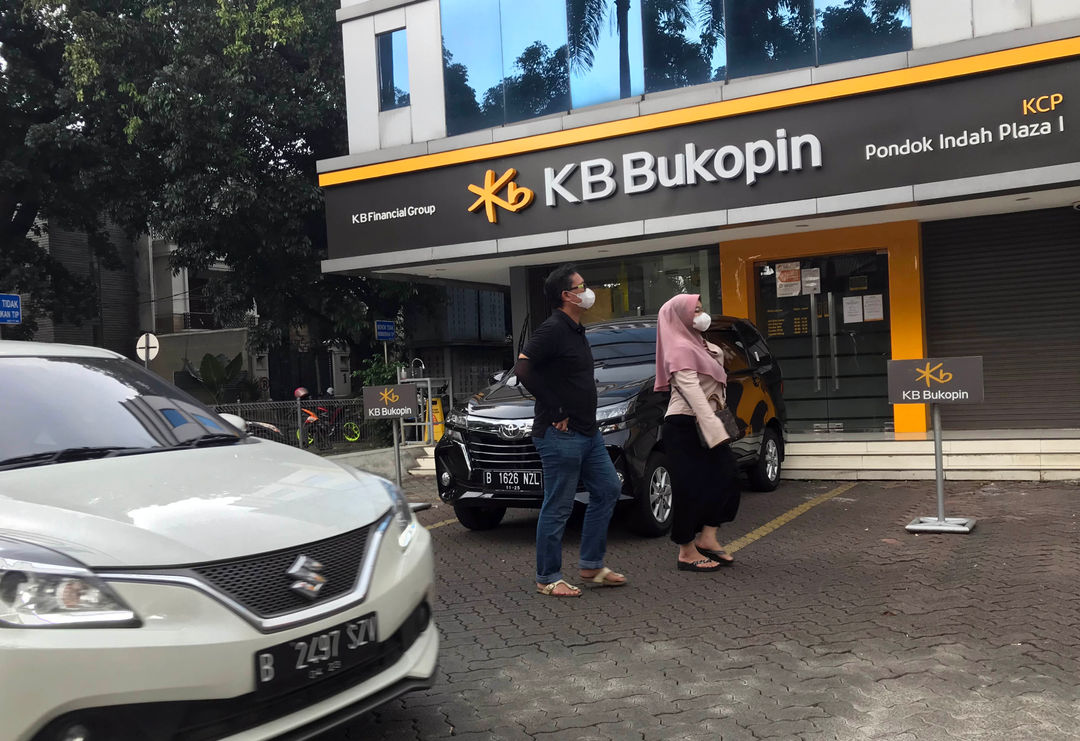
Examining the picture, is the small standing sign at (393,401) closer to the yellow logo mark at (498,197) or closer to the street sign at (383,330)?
the yellow logo mark at (498,197)

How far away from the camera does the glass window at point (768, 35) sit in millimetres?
11398

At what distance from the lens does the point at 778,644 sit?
4555mm

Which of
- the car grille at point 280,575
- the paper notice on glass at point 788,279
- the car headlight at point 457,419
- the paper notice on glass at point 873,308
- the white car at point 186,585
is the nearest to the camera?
the white car at point 186,585

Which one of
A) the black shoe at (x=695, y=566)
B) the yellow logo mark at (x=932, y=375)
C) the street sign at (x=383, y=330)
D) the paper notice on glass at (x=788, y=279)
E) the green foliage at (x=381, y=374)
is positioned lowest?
the black shoe at (x=695, y=566)

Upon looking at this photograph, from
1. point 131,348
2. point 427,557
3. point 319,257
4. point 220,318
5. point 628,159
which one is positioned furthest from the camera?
point 131,348

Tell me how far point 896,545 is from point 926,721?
3341mm

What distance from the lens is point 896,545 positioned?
22.0 ft

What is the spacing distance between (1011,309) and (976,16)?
360 centimetres

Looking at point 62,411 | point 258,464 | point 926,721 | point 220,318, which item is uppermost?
point 220,318

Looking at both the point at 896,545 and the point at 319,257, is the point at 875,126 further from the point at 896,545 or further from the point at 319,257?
the point at 319,257

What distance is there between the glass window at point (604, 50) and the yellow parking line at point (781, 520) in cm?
611

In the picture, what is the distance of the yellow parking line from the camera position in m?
7.00

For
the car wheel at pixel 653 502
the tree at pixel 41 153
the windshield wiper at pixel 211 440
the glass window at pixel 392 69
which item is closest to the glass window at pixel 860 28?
the glass window at pixel 392 69

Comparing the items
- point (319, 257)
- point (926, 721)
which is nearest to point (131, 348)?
point (319, 257)
